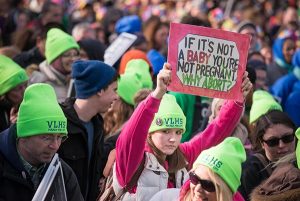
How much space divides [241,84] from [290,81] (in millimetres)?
4892

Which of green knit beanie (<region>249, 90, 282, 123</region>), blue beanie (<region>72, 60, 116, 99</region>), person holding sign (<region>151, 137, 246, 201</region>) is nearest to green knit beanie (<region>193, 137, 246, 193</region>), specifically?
person holding sign (<region>151, 137, 246, 201</region>)

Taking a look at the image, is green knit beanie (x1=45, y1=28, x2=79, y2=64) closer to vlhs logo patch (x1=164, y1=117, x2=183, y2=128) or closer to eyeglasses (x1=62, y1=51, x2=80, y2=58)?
eyeglasses (x1=62, y1=51, x2=80, y2=58)

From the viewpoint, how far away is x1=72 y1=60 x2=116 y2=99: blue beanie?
7082mm

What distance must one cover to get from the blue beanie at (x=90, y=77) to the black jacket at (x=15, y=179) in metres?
1.18

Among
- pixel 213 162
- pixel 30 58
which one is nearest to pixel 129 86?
pixel 30 58

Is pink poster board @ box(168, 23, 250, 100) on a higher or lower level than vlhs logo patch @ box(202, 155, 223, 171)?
higher

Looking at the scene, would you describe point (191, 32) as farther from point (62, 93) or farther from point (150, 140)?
point (62, 93)

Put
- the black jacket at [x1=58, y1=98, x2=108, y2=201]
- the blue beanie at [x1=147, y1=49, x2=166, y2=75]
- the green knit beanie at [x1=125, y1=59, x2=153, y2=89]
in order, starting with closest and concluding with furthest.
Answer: the black jacket at [x1=58, y1=98, x2=108, y2=201]
the green knit beanie at [x1=125, y1=59, x2=153, y2=89]
the blue beanie at [x1=147, y1=49, x2=166, y2=75]

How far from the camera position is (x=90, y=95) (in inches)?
278

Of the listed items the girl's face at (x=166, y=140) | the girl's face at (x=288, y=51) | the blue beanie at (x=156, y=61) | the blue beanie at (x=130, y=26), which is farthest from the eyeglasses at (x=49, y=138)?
the girl's face at (x=288, y=51)

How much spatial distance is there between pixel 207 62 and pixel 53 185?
1412 mm

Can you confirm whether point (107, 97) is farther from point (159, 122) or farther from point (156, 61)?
point (156, 61)

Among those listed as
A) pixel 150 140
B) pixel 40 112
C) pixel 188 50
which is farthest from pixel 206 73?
pixel 40 112

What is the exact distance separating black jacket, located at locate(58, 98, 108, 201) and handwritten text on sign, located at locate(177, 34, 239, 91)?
1.14m
